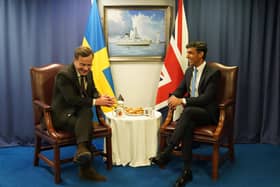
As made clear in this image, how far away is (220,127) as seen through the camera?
10.9 ft

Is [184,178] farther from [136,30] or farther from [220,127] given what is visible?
[136,30]

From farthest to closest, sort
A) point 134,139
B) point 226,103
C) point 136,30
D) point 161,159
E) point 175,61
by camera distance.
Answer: point 136,30 < point 175,61 < point 134,139 < point 226,103 < point 161,159

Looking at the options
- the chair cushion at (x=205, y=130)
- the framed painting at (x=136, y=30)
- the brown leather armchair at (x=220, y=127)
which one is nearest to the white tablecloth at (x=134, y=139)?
the brown leather armchair at (x=220, y=127)

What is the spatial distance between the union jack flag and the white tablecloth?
0.52 meters

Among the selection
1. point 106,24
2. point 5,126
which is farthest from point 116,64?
point 5,126

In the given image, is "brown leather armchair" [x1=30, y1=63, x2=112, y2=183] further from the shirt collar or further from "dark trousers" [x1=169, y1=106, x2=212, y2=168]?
the shirt collar

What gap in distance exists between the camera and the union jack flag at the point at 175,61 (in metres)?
4.02

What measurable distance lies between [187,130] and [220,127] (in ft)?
0.99

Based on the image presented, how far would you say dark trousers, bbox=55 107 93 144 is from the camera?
10.3ft

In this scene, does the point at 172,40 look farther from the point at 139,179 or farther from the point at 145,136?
the point at 139,179

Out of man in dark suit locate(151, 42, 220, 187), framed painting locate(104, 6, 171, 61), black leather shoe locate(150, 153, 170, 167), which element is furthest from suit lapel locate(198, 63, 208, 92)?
framed painting locate(104, 6, 171, 61)

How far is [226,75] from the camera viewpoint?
12.0ft

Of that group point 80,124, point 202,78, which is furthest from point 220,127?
point 80,124

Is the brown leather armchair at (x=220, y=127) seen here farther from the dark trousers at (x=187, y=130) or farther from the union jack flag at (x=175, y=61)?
the union jack flag at (x=175, y=61)
